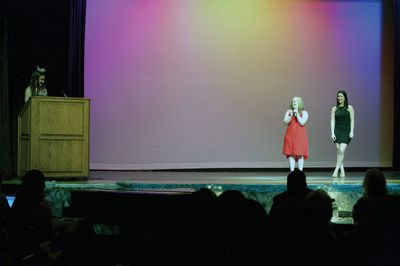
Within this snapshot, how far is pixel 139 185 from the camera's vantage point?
6.74 metres

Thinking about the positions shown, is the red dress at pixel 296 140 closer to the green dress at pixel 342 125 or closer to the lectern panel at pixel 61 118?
the green dress at pixel 342 125

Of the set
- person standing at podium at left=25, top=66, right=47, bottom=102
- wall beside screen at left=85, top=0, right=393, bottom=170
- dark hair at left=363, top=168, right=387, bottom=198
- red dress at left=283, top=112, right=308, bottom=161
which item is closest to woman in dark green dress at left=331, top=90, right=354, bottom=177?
red dress at left=283, top=112, right=308, bottom=161

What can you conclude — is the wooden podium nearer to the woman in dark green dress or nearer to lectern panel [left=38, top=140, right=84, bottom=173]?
lectern panel [left=38, top=140, right=84, bottom=173]

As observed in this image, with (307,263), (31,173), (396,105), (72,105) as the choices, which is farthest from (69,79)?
(307,263)

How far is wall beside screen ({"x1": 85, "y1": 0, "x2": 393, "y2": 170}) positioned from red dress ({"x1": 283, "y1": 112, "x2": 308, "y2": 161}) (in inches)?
69.4

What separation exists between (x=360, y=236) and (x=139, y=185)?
4.06 meters

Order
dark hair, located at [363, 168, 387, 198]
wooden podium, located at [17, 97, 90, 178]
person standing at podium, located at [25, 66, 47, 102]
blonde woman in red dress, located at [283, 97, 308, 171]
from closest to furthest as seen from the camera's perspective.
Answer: dark hair, located at [363, 168, 387, 198] < wooden podium, located at [17, 97, 90, 178] < person standing at podium, located at [25, 66, 47, 102] < blonde woman in red dress, located at [283, 97, 308, 171]

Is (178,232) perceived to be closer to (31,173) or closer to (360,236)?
(360,236)

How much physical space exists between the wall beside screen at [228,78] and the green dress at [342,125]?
1687mm

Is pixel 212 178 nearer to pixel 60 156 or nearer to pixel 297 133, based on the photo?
pixel 297 133

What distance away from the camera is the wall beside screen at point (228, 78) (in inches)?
374

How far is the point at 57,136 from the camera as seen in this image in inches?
266

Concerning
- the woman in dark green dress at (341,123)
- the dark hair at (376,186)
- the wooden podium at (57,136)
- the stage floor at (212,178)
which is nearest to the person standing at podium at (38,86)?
the wooden podium at (57,136)

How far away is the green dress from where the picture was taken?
8289 mm
